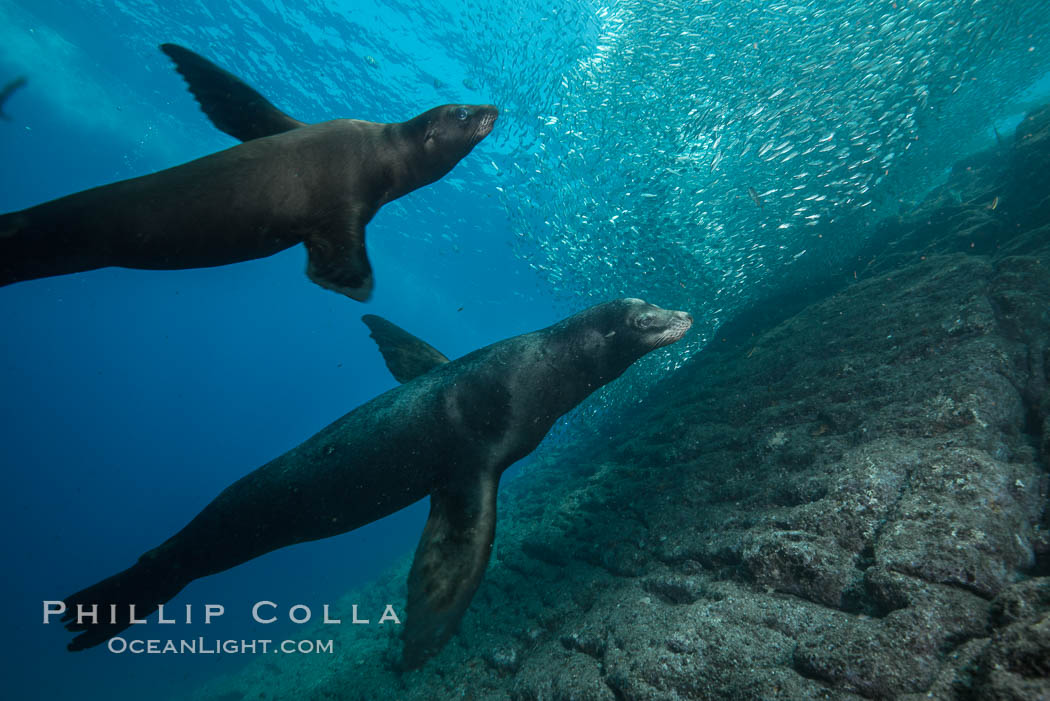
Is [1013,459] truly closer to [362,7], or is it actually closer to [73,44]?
[362,7]

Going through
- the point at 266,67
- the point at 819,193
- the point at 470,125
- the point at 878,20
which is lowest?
the point at 470,125

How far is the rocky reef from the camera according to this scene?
1.88m

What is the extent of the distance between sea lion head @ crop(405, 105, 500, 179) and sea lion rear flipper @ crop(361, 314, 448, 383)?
202 cm

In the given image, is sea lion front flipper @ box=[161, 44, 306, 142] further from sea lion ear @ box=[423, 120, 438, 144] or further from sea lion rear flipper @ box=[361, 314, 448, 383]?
sea lion rear flipper @ box=[361, 314, 448, 383]

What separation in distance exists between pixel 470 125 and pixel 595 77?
1525 cm

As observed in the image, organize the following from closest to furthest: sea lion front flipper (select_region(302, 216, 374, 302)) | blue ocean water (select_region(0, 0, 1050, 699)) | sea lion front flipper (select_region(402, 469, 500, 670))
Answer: sea lion front flipper (select_region(302, 216, 374, 302))
sea lion front flipper (select_region(402, 469, 500, 670))
blue ocean water (select_region(0, 0, 1050, 699))

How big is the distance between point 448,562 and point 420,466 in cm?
82

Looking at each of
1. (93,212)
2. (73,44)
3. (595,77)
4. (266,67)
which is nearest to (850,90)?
(595,77)

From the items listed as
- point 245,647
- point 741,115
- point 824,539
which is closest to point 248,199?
point 824,539

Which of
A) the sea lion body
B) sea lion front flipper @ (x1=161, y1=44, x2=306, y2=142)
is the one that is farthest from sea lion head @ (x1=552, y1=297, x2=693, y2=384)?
sea lion front flipper @ (x1=161, y1=44, x2=306, y2=142)

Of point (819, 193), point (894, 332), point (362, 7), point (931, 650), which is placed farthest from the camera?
point (362, 7)

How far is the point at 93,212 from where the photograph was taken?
225 centimetres

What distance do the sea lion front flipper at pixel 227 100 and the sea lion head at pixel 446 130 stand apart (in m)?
1.04

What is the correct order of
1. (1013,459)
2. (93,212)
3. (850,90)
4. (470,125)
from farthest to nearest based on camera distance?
(850,90) < (470,125) < (1013,459) < (93,212)
